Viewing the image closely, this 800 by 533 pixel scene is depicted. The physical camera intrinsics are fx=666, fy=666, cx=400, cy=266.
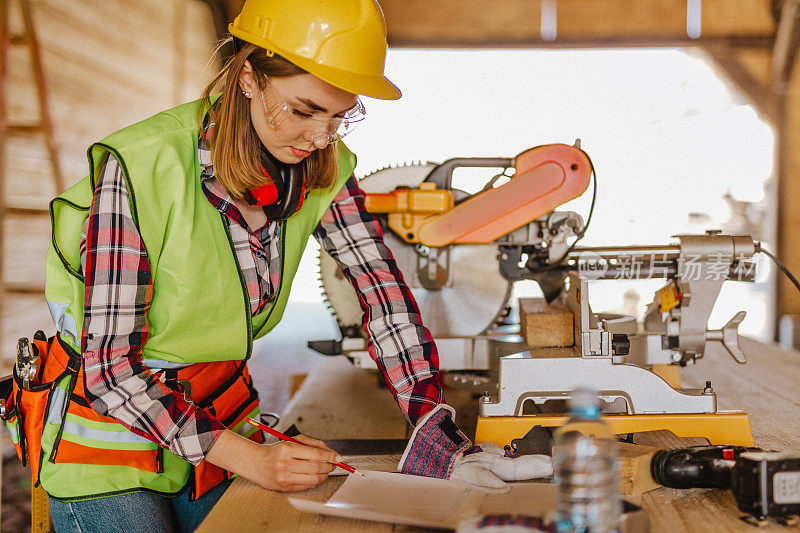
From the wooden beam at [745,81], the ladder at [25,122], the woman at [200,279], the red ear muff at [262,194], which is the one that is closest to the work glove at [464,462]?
the woman at [200,279]

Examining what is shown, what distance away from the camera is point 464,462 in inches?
41.1

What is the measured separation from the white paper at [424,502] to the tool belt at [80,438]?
339 millimetres

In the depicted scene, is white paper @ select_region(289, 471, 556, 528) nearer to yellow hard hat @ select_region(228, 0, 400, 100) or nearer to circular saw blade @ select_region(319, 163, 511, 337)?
yellow hard hat @ select_region(228, 0, 400, 100)

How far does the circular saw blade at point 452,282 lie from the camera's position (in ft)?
5.57

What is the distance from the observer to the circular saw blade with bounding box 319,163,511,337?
1698 mm

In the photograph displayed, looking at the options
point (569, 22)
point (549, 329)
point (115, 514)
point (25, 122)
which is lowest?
point (115, 514)

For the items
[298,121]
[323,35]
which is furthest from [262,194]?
[323,35]

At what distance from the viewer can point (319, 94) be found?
1.06 meters

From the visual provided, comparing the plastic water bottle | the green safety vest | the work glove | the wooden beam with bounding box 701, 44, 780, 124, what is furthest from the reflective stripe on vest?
the wooden beam with bounding box 701, 44, 780, 124

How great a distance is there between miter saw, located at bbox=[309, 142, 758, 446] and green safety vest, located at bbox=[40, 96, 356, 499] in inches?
20.1

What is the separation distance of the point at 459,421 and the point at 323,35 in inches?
38.5

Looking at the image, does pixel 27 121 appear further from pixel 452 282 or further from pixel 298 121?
pixel 298 121

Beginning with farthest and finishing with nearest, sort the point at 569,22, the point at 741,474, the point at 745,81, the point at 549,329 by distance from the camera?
1. the point at 745,81
2. the point at 569,22
3. the point at 549,329
4. the point at 741,474

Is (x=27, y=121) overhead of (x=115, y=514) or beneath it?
overhead
